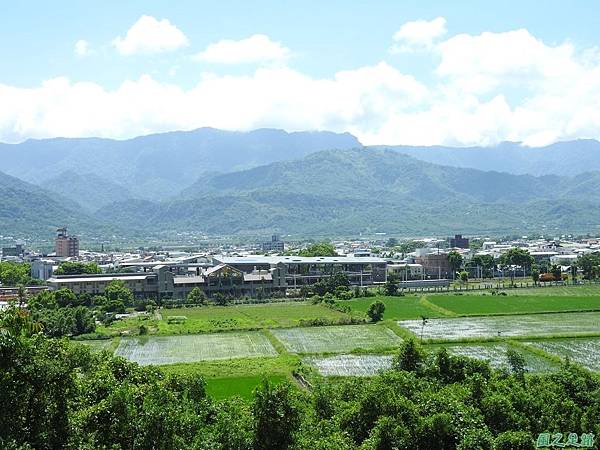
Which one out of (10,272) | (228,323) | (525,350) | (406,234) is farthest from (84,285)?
(406,234)

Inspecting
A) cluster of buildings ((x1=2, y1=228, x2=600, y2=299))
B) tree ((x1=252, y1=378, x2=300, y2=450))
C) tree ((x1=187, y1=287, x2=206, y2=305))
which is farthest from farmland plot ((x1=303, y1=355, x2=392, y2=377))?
cluster of buildings ((x1=2, y1=228, x2=600, y2=299))

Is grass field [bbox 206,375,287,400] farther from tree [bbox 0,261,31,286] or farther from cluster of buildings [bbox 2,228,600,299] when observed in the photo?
tree [bbox 0,261,31,286]

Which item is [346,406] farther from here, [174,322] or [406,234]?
[406,234]

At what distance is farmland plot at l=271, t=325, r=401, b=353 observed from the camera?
1348 inches

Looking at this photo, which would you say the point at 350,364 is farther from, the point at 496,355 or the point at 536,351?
the point at 536,351

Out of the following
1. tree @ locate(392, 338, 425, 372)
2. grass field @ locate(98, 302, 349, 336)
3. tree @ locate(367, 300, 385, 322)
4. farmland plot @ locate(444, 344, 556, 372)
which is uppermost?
tree @ locate(392, 338, 425, 372)

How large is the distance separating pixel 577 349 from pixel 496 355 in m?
4.19

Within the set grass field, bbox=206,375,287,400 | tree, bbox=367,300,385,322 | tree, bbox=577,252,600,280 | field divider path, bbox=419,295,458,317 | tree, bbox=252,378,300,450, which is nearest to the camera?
tree, bbox=252,378,300,450

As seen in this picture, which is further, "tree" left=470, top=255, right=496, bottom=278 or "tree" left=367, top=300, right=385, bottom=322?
"tree" left=470, top=255, right=496, bottom=278

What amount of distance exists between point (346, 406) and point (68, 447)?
627cm

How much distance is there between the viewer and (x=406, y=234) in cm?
19975

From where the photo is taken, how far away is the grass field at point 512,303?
1837 inches

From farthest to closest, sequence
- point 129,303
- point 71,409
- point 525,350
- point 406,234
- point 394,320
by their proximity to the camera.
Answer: point 406,234 → point 129,303 → point 394,320 → point 525,350 → point 71,409

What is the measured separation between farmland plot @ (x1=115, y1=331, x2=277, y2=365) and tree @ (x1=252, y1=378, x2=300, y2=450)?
18168 mm
